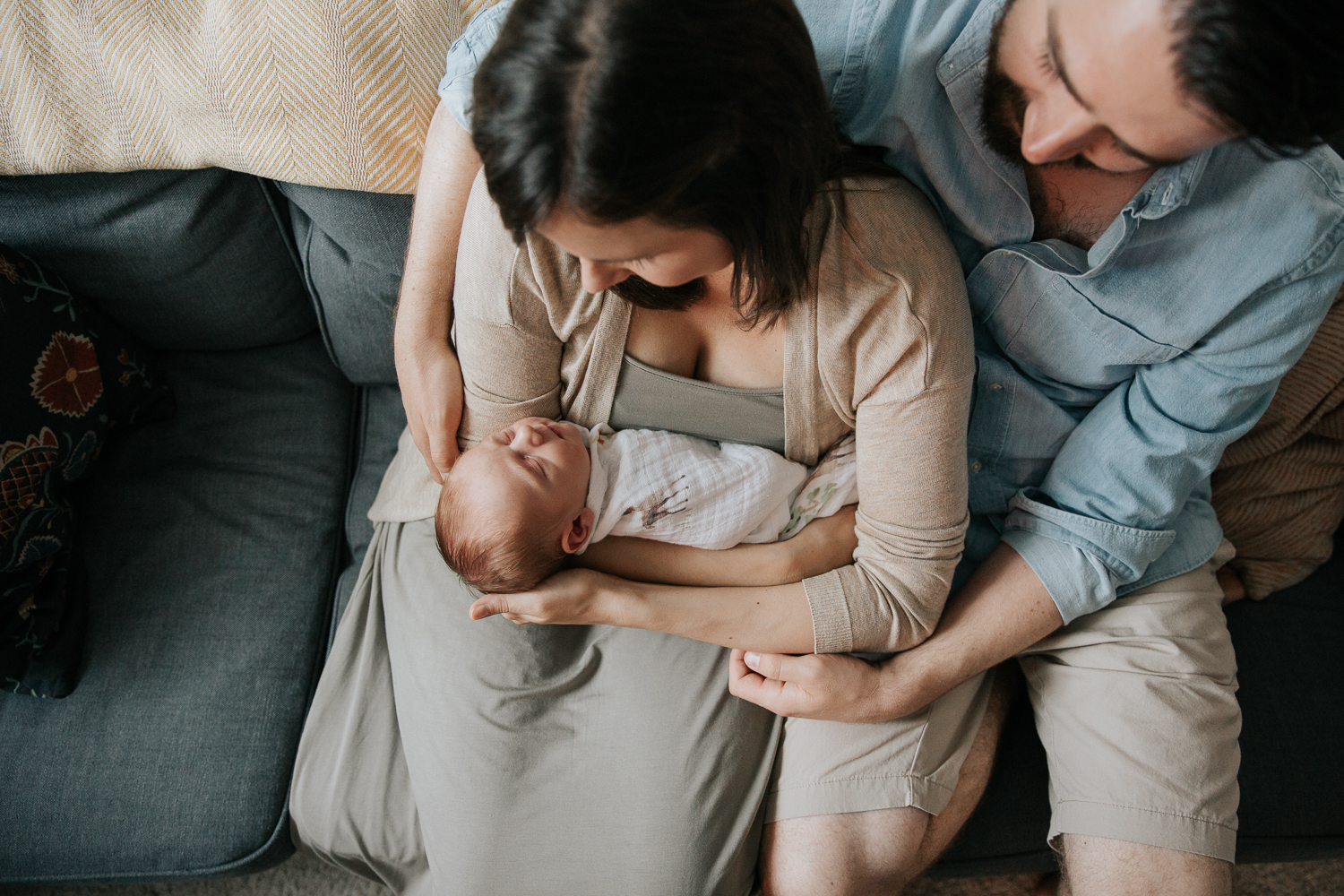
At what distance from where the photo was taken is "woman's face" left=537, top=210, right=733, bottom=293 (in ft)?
2.21

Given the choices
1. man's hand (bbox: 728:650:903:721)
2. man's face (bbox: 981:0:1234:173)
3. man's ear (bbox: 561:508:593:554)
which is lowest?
man's hand (bbox: 728:650:903:721)

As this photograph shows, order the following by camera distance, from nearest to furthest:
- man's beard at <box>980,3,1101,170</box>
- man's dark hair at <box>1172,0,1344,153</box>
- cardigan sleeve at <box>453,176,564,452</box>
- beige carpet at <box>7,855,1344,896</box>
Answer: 1. man's dark hair at <box>1172,0,1344,153</box>
2. man's beard at <box>980,3,1101,170</box>
3. cardigan sleeve at <box>453,176,564,452</box>
4. beige carpet at <box>7,855,1344,896</box>

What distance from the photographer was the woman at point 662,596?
2.87ft

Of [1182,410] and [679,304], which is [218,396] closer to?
[679,304]

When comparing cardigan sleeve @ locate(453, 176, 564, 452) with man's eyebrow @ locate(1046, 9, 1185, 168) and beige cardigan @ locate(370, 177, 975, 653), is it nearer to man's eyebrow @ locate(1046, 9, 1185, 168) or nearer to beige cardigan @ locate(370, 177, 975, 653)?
beige cardigan @ locate(370, 177, 975, 653)

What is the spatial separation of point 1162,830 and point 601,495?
871 mm

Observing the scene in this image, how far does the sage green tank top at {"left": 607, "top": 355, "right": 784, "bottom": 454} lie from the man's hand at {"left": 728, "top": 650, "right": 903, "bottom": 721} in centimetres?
30

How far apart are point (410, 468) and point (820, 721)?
0.80m

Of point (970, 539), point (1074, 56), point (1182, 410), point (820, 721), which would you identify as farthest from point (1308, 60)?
point (820, 721)

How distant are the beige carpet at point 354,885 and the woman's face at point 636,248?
1.34 meters

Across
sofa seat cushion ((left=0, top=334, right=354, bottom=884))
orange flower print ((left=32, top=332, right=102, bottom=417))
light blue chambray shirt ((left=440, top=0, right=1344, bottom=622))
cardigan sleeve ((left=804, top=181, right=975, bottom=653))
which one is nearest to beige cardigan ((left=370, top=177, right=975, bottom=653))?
cardigan sleeve ((left=804, top=181, right=975, bottom=653))

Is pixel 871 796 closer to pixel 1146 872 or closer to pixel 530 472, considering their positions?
pixel 1146 872

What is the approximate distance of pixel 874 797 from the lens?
1.06m

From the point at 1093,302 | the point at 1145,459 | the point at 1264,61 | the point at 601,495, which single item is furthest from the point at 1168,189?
the point at 601,495
